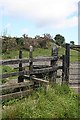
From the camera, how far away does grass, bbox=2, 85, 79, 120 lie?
5383 millimetres

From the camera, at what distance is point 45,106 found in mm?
5809

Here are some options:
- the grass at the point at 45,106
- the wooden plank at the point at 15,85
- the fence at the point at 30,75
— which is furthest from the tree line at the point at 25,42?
the grass at the point at 45,106

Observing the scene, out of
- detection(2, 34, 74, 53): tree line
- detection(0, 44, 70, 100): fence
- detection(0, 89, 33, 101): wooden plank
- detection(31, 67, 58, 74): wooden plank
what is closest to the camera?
detection(0, 89, 33, 101): wooden plank

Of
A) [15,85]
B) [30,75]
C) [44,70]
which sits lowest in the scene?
[15,85]

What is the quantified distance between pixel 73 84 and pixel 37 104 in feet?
9.26

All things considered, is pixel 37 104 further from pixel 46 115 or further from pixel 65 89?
pixel 65 89

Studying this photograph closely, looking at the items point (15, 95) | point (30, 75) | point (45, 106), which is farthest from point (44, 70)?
point (45, 106)

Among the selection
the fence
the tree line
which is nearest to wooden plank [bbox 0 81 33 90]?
the fence

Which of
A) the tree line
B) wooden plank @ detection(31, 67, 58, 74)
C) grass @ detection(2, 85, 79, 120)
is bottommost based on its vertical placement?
grass @ detection(2, 85, 79, 120)

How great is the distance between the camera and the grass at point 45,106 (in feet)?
17.7

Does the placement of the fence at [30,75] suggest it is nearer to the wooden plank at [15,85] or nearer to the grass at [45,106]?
the wooden plank at [15,85]

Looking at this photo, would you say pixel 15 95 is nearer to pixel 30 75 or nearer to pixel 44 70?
pixel 30 75

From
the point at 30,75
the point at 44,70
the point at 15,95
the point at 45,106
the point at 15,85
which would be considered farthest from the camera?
the point at 44,70

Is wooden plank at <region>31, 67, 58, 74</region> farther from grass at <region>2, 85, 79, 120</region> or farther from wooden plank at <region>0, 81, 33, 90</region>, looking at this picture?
grass at <region>2, 85, 79, 120</region>
